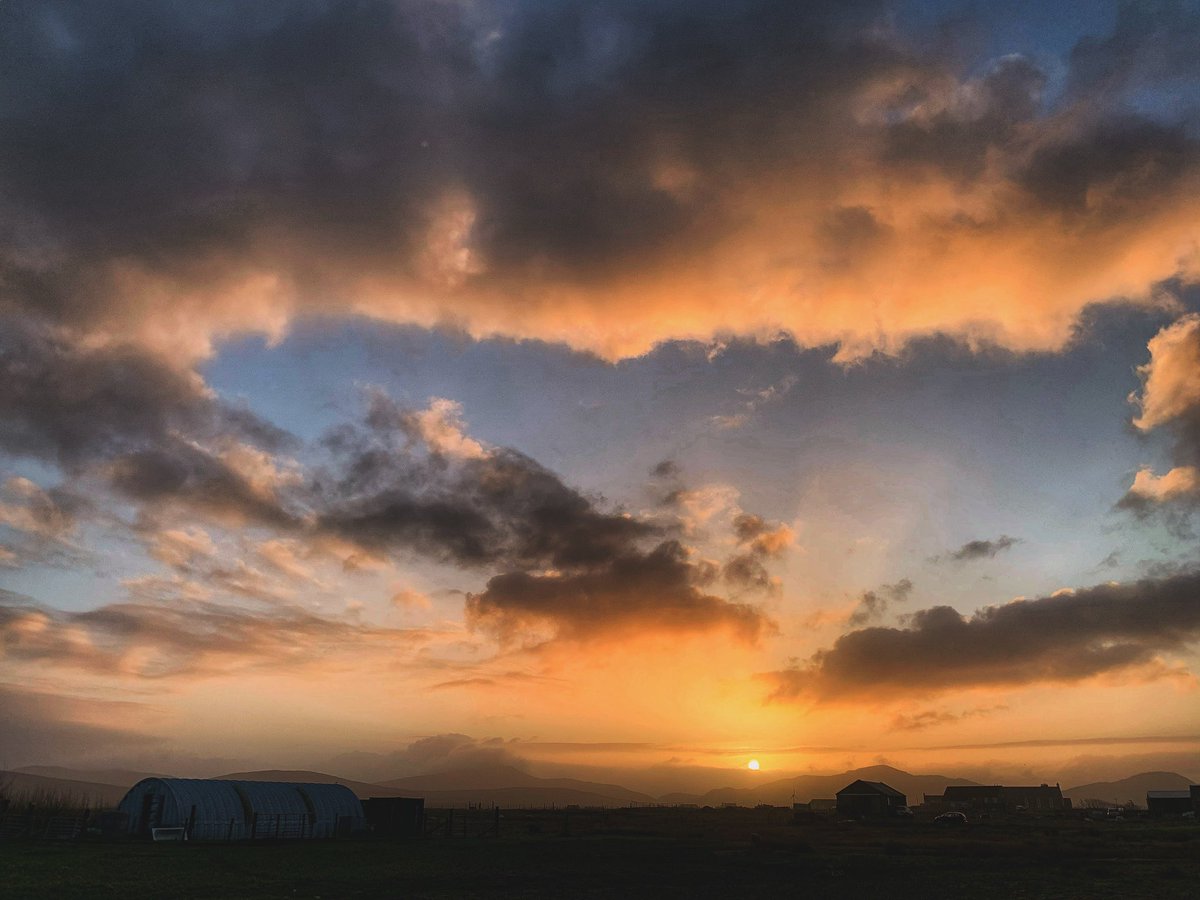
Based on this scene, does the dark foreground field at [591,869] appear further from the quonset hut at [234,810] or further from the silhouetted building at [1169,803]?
the silhouetted building at [1169,803]

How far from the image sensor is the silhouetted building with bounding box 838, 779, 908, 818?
140 metres

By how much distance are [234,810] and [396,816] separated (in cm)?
1517

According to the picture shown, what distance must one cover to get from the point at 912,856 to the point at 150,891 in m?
48.3

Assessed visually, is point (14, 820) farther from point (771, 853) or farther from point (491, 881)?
point (771, 853)

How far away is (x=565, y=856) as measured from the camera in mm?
53750

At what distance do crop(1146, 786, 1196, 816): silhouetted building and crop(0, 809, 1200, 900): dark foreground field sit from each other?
12519cm

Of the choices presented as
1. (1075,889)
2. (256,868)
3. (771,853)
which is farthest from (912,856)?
(256,868)

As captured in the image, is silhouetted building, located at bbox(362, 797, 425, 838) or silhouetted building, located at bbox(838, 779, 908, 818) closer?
silhouetted building, located at bbox(362, 797, 425, 838)

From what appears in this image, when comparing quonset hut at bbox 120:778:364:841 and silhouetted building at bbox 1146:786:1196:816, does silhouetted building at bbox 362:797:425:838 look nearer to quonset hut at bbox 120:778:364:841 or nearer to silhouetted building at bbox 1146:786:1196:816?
quonset hut at bbox 120:778:364:841

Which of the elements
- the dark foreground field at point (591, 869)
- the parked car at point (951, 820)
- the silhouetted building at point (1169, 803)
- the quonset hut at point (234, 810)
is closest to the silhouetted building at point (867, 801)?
the parked car at point (951, 820)

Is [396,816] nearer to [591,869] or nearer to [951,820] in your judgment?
[591,869]

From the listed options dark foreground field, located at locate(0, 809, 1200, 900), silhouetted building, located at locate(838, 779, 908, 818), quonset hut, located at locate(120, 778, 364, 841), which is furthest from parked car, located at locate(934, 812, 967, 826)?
quonset hut, located at locate(120, 778, 364, 841)

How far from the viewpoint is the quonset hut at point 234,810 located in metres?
62.3

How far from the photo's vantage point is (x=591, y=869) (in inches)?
1781
